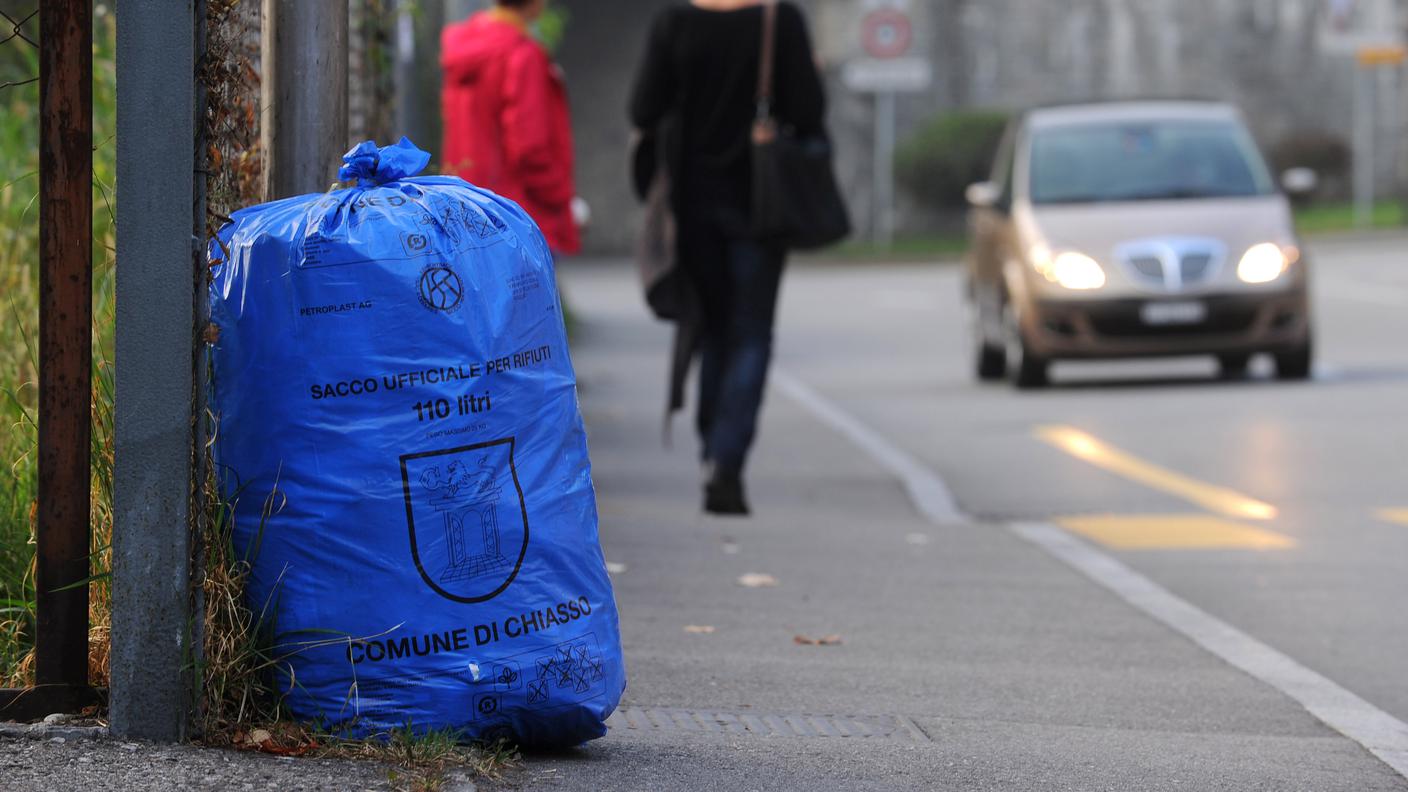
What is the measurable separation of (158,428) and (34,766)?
0.55 m

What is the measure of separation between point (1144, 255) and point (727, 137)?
660cm

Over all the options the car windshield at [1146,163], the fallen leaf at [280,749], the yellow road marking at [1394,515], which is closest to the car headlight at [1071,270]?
the car windshield at [1146,163]

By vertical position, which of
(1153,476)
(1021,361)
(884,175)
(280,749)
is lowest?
(884,175)

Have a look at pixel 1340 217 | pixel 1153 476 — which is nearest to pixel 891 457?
pixel 1153 476

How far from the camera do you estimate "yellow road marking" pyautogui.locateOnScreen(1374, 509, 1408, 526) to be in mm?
8305

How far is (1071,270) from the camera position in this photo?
1384 cm

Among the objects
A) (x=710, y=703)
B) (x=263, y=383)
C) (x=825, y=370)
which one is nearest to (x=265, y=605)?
(x=263, y=383)

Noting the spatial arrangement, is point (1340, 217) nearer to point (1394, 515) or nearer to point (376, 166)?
point (1394, 515)

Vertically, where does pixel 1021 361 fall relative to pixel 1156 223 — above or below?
below

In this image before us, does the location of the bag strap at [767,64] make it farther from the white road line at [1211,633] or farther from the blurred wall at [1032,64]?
the blurred wall at [1032,64]

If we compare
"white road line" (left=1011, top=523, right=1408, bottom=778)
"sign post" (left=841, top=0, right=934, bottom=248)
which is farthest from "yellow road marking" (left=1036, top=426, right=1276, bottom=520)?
"sign post" (left=841, top=0, right=934, bottom=248)

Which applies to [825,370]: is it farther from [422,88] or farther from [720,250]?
[720,250]

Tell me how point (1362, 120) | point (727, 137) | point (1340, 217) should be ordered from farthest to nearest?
point (1362, 120), point (1340, 217), point (727, 137)

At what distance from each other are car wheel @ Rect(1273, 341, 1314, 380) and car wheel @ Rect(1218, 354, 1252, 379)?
352mm
